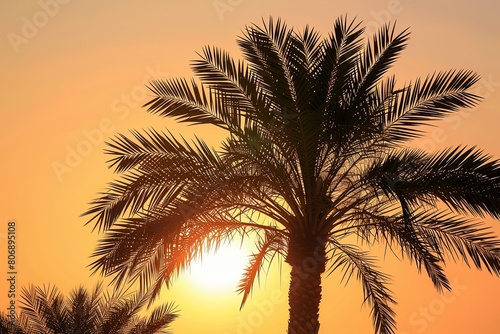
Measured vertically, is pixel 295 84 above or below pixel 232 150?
above

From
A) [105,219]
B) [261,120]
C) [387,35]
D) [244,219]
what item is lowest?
[105,219]

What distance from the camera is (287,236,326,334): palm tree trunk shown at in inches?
584

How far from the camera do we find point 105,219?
48.5 ft

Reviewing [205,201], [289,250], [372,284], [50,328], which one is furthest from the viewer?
[50,328]

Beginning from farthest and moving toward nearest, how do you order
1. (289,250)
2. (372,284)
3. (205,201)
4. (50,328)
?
(50,328) < (372,284) < (289,250) < (205,201)

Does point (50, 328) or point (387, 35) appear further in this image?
point (50, 328)

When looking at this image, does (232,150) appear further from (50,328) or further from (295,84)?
(50,328)

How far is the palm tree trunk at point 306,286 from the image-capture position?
14.8m

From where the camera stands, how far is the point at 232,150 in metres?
14.4

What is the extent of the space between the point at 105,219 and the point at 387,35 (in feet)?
20.3

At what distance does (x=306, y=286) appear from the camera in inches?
585

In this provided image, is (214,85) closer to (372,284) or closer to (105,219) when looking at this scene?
(105,219)

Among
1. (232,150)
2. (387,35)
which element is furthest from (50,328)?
(387,35)

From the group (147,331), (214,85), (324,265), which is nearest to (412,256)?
(324,265)
